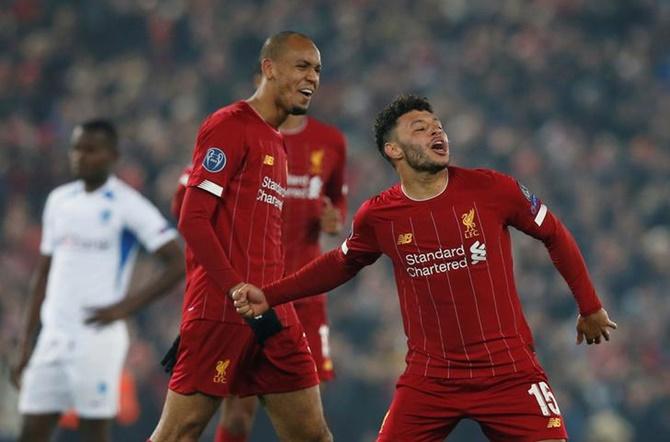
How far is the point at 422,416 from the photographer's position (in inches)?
211

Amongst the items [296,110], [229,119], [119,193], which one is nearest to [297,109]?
[296,110]

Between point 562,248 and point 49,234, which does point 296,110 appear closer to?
point 562,248

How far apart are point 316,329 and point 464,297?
1.99 meters

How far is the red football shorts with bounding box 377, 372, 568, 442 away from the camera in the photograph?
524cm

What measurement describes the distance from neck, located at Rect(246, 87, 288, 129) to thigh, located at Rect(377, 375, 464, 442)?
54.0 inches

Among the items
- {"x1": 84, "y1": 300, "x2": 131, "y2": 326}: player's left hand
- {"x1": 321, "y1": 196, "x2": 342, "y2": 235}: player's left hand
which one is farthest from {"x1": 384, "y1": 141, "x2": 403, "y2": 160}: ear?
{"x1": 84, "y1": 300, "x2": 131, "y2": 326}: player's left hand

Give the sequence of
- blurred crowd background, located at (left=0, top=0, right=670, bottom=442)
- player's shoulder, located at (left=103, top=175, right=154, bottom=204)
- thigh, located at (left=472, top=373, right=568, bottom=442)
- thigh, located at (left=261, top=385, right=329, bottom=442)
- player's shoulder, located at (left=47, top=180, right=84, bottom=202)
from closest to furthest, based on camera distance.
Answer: thigh, located at (left=472, top=373, right=568, bottom=442) < thigh, located at (left=261, top=385, right=329, bottom=442) < player's shoulder, located at (left=103, top=175, right=154, bottom=204) < player's shoulder, located at (left=47, top=180, right=84, bottom=202) < blurred crowd background, located at (left=0, top=0, right=670, bottom=442)

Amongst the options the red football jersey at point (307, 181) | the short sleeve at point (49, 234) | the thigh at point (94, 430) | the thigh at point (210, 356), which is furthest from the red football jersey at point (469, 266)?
the short sleeve at point (49, 234)

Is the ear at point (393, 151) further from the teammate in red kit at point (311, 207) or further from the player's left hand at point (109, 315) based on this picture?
the player's left hand at point (109, 315)

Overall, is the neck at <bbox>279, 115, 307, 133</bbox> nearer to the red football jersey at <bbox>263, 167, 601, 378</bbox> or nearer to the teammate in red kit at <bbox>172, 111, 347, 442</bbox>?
the teammate in red kit at <bbox>172, 111, 347, 442</bbox>

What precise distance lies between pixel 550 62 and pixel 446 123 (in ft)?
5.89

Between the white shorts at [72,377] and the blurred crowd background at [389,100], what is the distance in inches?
145

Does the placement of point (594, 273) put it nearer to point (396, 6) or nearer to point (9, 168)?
point (396, 6)

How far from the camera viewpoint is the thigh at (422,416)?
5359 millimetres
